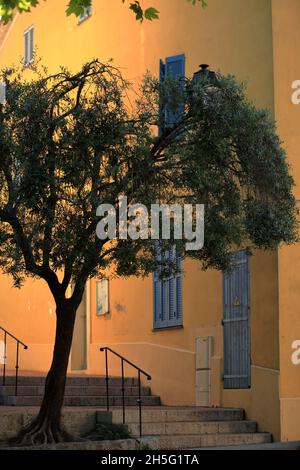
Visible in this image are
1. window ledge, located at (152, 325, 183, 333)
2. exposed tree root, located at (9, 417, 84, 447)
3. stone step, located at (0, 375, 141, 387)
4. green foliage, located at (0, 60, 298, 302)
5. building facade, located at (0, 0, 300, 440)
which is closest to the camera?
green foliage, located at (0, 60, 298, 302)

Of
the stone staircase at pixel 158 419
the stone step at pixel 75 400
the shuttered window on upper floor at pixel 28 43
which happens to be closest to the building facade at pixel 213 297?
the stone staircase at pixel 158 419

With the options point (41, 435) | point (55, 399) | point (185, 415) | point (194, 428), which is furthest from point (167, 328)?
point (41, 435)

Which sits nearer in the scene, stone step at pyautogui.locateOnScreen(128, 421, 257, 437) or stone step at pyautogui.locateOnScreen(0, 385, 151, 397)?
stone step at pyautogui.locateOnScreen(128, 421, 257, 437)

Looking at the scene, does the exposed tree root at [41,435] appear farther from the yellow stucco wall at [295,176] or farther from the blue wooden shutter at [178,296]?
the blue wooden shutter at [178,296]

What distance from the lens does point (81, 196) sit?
38.8 feet

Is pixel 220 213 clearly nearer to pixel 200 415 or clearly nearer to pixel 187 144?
pixel 187 144

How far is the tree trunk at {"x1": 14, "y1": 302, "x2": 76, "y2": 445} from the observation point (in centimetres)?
1190

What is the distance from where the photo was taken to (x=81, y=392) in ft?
49.6

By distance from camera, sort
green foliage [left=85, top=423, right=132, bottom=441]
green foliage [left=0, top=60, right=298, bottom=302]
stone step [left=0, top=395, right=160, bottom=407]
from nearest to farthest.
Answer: green foliage [left=0, top=60, right=298, bottom=302], green foliage [left=85, top=423, right=132, bottom=441], stone step [left=0, top=395, right=160, bottom=407]

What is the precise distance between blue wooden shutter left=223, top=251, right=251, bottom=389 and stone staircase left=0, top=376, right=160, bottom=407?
1.86 m

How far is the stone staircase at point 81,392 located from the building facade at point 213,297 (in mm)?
489

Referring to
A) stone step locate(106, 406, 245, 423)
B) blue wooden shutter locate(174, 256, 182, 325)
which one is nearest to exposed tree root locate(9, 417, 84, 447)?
stone step locate(106, 406, 245, 423)

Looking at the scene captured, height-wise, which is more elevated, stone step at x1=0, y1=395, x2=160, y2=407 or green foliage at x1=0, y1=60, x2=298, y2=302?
green foliage at x1=0, y1=60, x2=298, y2=302

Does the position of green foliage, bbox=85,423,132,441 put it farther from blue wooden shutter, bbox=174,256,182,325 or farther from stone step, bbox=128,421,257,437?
blue wooden shutter, bbox=174,256,182,325
